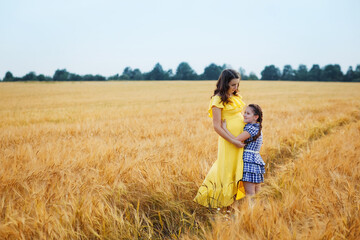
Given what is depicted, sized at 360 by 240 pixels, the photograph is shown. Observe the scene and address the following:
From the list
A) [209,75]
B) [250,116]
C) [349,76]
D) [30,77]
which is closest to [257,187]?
[250,116]

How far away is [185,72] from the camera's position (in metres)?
76.4

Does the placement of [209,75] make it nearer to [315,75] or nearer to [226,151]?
[315,75]

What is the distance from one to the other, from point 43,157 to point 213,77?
74925 millimetres

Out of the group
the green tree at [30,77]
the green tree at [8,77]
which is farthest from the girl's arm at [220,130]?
the green tree at [8,77]

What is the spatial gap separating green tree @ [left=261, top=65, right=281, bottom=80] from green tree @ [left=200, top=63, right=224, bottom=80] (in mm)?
Answer: 16818

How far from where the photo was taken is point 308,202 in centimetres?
174

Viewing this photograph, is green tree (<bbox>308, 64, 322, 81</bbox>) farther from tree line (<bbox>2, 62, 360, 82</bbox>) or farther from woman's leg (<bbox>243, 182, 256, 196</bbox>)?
woman's leg (<bbox>243, 182, 256, 196</bbox>)

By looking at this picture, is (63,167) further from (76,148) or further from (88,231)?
(88,231)

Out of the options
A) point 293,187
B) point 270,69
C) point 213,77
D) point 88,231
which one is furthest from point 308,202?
point 270,69

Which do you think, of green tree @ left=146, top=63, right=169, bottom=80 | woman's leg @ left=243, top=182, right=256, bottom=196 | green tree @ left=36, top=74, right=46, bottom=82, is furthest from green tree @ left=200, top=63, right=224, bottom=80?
woman's leg @ left=243, top=182, right=256, bottom=196

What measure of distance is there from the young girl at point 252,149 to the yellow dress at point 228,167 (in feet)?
0.19

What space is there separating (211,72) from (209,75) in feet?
4.08

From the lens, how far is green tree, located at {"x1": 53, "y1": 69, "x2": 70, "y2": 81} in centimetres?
6936

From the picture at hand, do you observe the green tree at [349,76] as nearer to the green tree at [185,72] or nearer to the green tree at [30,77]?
the green tree at [185,72]
